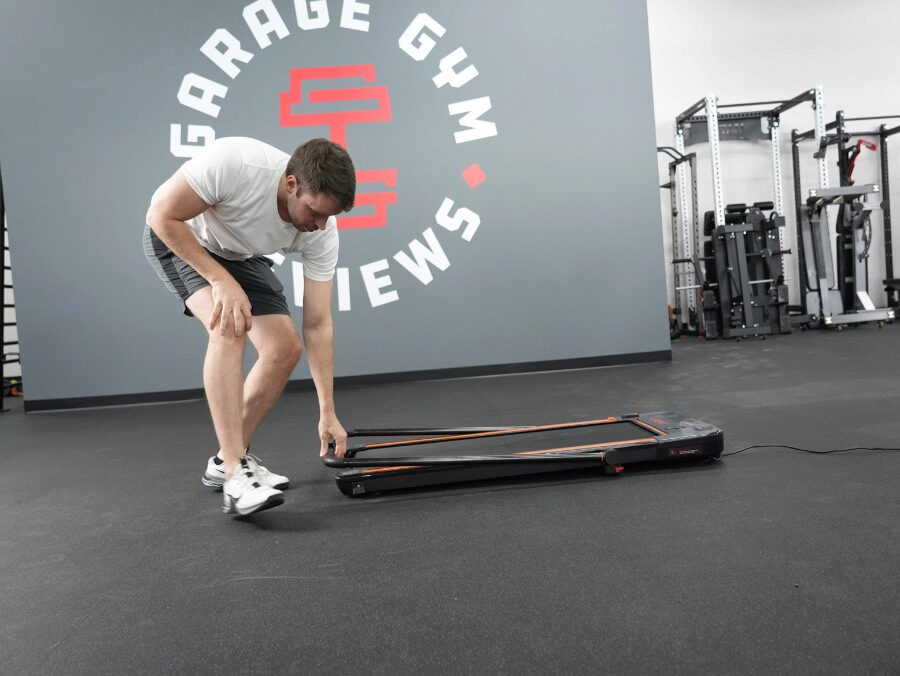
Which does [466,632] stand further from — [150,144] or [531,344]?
[150,144]

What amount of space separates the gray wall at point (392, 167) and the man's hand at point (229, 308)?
255cm

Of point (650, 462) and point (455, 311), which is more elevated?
point (455, 311)

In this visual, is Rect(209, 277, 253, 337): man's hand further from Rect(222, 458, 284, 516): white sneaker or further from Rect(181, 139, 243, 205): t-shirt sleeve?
Rect(222, 458, 284, 516): white sneaker

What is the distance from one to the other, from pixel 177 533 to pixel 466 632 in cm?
88

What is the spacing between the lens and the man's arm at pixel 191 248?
1.45 meters

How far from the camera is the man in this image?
145 centimetres

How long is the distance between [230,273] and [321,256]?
0.87ft

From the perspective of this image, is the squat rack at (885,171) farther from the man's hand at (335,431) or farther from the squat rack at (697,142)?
the man's hand at (335,431)

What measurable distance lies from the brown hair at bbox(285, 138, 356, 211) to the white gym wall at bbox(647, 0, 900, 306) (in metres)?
4.94

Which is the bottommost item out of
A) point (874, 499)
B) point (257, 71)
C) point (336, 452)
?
point (874, 499)

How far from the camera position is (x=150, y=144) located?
3.89m

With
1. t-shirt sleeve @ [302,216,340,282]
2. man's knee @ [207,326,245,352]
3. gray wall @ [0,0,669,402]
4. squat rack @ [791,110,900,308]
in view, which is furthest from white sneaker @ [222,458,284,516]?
squat rack @ [791,110,900,308]

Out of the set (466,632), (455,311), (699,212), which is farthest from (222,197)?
(699,212)

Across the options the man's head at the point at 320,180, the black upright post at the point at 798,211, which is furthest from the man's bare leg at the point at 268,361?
the black upright post at the point at 798,211
